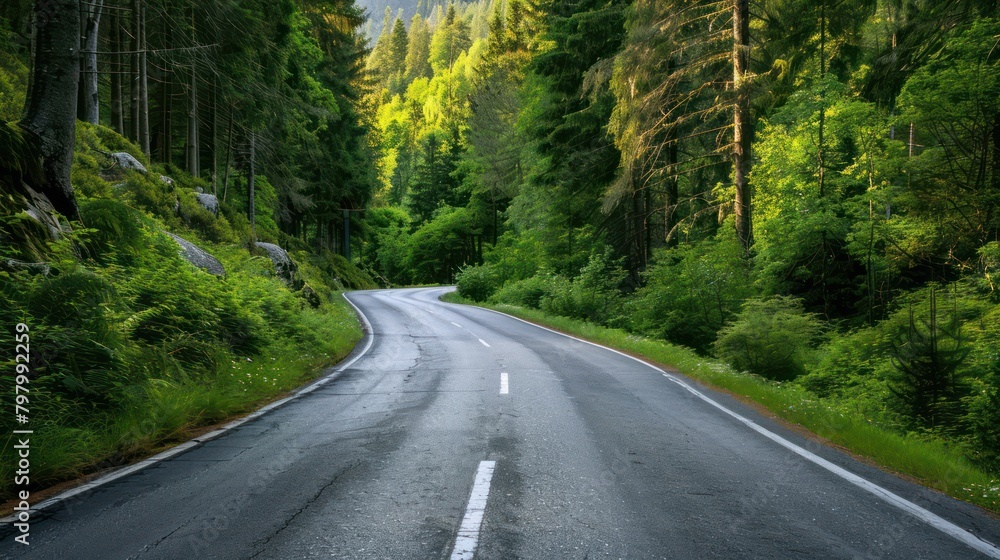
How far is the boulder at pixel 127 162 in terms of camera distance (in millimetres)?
15945

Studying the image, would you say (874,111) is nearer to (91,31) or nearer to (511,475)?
(511,475)

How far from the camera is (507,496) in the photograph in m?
4.53

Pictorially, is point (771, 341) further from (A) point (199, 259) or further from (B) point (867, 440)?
(A) point (199, 259)

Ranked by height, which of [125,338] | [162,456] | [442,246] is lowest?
[162,456]

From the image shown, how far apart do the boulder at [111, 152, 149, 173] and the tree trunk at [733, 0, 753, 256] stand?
56.0ft

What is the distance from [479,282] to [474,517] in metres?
37.0

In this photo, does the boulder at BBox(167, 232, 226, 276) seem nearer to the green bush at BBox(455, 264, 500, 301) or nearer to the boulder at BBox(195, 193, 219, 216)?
the boulder at BBox(195, 193, 219, 216)

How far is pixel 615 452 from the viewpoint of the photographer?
19.5ft

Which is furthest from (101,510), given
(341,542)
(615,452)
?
(615,452)

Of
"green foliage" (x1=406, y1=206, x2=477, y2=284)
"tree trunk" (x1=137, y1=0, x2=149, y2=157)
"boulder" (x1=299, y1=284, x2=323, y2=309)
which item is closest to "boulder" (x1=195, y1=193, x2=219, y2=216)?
"tree trunk" (x1=137, y1=0, x2=149, y2=157)

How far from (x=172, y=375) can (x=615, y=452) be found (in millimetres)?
5957

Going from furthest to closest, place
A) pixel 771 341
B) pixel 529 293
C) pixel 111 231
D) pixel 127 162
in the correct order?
pixel 529 293
pixel 127 162
pixel 771 341
pixel 111 231

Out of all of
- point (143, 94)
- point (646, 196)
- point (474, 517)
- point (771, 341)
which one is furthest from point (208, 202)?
point (474, 517)

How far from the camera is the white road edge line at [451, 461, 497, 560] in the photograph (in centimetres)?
349
